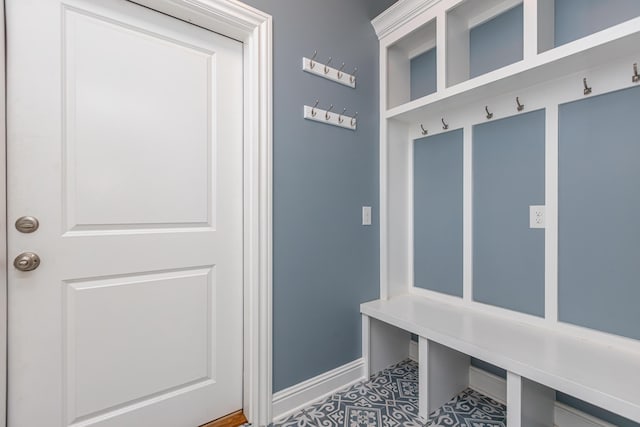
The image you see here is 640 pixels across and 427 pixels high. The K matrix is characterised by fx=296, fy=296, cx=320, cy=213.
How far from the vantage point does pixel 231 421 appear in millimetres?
1445

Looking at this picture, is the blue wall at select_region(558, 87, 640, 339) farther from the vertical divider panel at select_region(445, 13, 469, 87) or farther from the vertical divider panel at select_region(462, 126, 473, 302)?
the vertical divider panel at select_region(445, 13, 469, 87)

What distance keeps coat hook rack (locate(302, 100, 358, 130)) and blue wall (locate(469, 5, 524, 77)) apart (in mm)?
768

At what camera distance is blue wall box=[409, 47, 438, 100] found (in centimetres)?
196

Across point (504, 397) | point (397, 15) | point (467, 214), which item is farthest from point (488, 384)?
point (397, 15)

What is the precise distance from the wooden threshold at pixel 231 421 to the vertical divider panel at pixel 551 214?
1579mm

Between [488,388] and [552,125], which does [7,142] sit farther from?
[488,388]

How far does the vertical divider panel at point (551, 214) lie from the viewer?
1.42 meters

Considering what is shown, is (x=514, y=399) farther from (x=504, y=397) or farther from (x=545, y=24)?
(x=545, y=24)

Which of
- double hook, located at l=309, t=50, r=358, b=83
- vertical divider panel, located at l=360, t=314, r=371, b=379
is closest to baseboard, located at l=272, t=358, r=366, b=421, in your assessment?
vertical divider panel, located at l=360, t=314, r=371, b=379

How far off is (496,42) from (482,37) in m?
0.10

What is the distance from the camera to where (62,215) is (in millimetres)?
1106

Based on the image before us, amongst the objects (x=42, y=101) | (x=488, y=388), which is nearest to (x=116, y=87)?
(x=42, y=101)

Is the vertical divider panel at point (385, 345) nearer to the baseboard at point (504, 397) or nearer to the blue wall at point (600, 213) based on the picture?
the baseboard at point (504, 397)

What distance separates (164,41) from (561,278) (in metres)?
2.11
